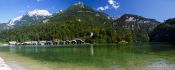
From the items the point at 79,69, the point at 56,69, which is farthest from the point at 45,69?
the point at 79,69

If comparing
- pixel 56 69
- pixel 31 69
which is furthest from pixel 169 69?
pixel 31 69

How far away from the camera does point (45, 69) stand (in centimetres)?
4281

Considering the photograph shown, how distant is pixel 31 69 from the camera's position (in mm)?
42844

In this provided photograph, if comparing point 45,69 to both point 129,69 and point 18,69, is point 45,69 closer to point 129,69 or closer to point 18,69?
point 18,69

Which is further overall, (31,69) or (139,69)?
(31,69)

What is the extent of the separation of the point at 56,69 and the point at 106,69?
261 inches

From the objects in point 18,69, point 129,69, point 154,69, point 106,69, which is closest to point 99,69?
point 106,69

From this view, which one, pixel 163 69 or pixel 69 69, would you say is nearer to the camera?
pixel 163 69

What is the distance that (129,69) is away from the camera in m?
39.6

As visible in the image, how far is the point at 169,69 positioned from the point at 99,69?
8.37m

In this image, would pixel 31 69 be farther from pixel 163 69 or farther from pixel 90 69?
pixel 163 69

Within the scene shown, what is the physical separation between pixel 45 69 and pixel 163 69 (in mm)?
14695

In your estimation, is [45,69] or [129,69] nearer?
[129,69]

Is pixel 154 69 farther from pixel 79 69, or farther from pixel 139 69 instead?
pixel 79 69
